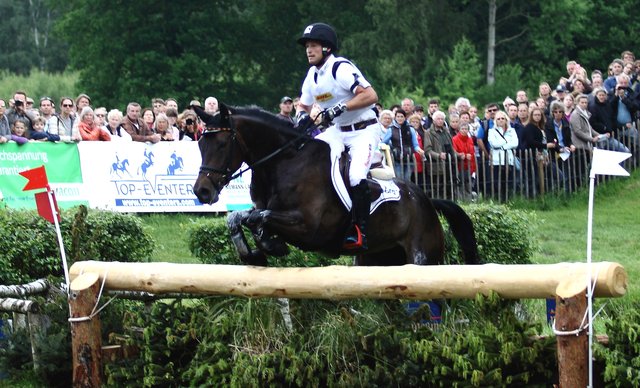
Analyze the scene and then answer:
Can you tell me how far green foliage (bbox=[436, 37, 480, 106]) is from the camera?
118 ft

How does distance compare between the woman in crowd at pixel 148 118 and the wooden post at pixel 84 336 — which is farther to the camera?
the woman in crowd at pixel 148 118

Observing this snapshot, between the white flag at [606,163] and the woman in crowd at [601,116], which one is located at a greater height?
the woman in crowd at [601,116]

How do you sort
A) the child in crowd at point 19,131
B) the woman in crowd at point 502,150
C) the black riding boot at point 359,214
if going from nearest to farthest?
the black riding boot at point 359,214 → the child in crowd at point 19,131 → the woman in crowd at point 502,150

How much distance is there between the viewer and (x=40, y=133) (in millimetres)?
16766

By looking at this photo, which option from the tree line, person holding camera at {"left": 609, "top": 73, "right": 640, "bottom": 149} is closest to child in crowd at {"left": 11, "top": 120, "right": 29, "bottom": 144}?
person holding camera at {"left": 609, "top": 73, "right": 640, "bottom": 149}

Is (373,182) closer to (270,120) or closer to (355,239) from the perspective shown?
(355,239)

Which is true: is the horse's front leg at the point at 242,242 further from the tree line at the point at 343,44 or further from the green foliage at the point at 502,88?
the green foliage at the point at 502,88

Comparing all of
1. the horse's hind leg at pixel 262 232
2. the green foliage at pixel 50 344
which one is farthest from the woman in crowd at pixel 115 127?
the horse's hind leg at pixel 262 232

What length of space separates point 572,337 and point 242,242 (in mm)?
2692

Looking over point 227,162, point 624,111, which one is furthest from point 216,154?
point 624,111

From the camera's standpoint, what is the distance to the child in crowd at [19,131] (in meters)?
16.2

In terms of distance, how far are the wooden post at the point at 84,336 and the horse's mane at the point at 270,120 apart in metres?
1.80

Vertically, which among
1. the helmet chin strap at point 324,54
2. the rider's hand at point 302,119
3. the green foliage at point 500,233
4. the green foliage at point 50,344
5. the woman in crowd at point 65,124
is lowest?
the green foliage at point 50,344

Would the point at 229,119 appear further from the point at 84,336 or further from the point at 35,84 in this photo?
the point at 35,84
